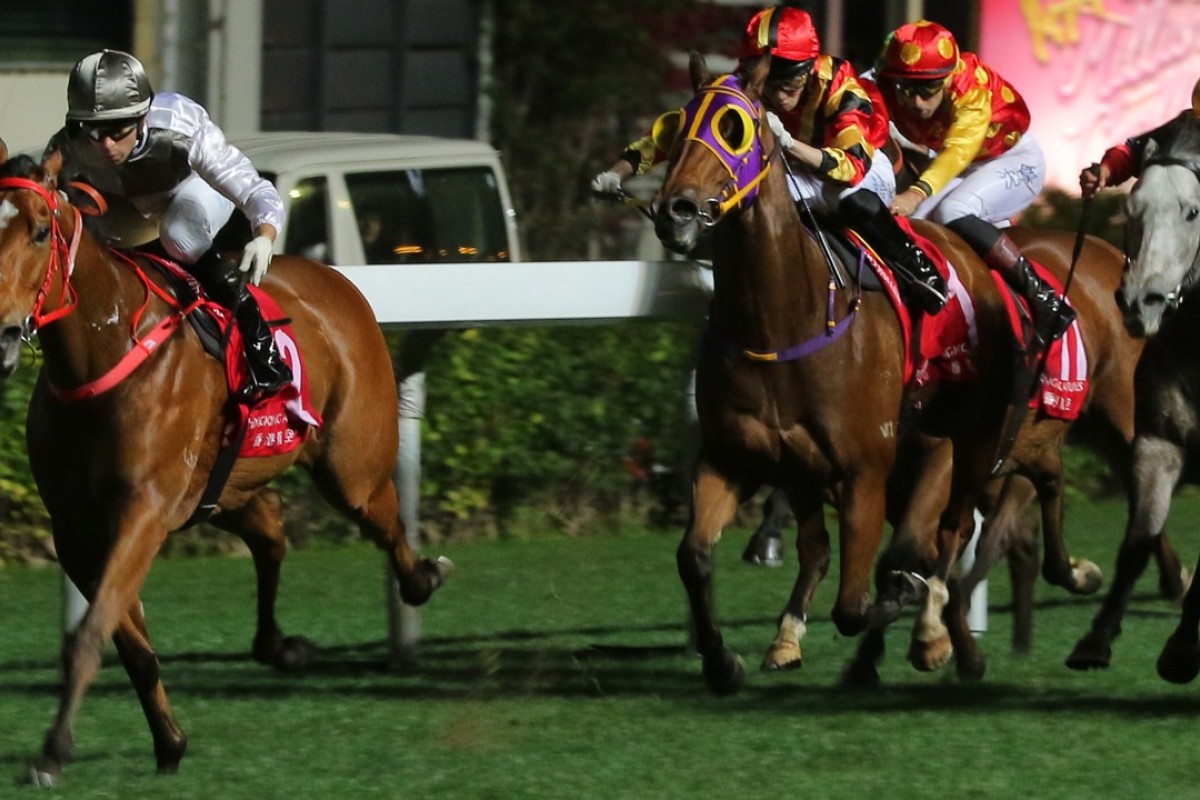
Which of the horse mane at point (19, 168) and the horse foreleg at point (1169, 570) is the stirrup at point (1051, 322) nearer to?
the horse foreleg at point (1169, 570)

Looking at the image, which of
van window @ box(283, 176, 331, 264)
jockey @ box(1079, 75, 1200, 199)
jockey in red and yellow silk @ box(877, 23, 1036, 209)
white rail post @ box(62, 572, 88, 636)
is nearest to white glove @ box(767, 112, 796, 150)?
jockey in red and yellow silk @ box(877, 23, 1036, 209)

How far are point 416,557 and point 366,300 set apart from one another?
824 millimetres

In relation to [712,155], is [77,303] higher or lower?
lower

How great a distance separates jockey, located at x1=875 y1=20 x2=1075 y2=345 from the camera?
7414 mm

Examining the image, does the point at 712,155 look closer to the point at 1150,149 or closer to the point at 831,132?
the point at 831,132

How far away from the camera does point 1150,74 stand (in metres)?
15.9

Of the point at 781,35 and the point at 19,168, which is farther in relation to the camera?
the point at 781,35

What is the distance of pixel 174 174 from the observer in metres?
6.72

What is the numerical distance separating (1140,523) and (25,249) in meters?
3.14

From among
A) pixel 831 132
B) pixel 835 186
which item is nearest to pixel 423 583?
pixel 835 186

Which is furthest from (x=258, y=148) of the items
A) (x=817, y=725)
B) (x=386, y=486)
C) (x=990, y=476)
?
(x=817, y=725)

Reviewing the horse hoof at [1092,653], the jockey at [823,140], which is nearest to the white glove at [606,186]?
the jockey at [823,140]

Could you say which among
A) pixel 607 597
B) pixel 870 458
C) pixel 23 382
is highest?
pixel 870 458

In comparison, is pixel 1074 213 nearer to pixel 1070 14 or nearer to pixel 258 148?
pixel 1070 14
